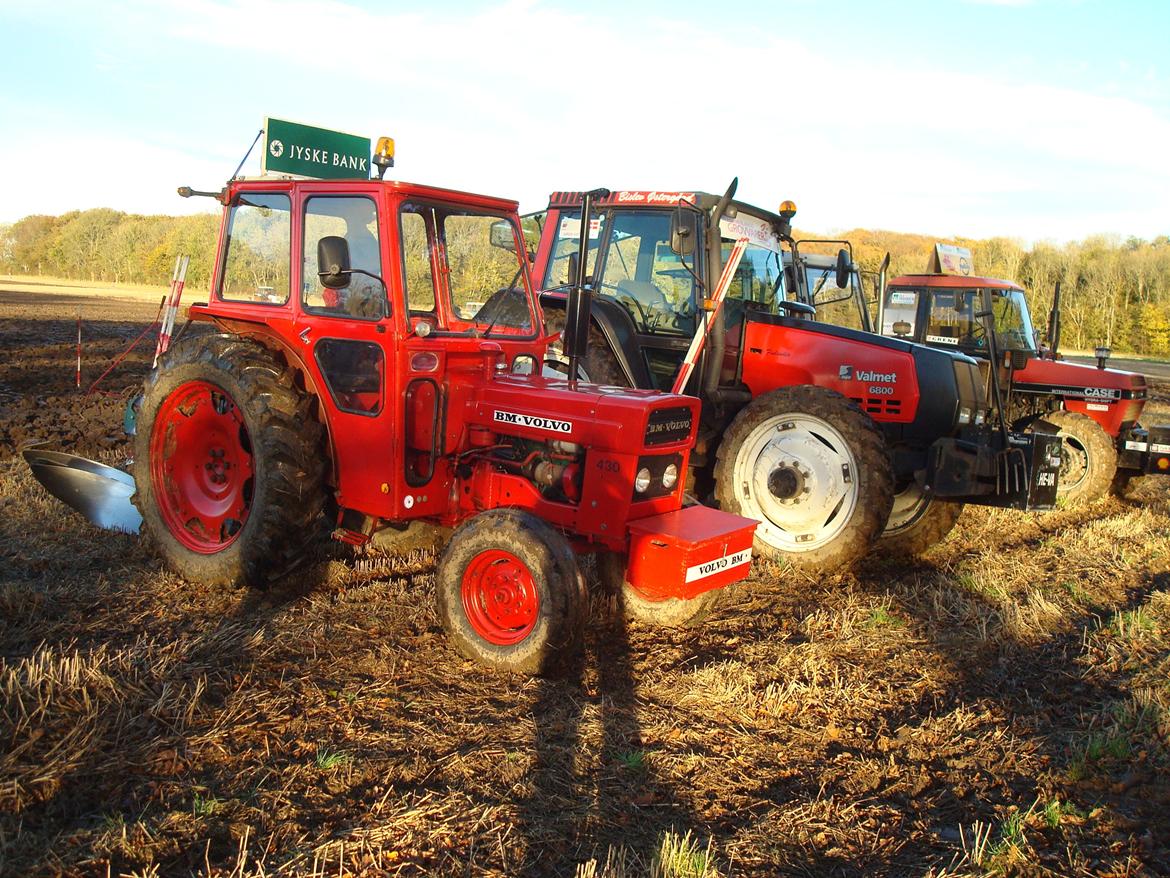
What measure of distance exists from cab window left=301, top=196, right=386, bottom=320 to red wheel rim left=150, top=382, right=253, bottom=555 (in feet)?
2.86

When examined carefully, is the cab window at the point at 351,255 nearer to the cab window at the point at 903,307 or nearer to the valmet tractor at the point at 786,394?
the valmet tractor at the point at 786,394

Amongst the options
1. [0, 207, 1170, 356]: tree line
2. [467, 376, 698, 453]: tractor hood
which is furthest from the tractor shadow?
[0, 207, 1170, 356]: tree line

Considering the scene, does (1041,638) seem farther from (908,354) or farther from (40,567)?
(40,567)

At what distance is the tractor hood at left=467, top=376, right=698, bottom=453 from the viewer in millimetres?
4285

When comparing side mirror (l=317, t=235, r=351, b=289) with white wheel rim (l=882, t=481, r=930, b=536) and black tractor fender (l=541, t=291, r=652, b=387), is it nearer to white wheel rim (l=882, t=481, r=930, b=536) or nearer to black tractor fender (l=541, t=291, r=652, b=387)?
black tractor fender (l=541, t=291, r=652, b=387)

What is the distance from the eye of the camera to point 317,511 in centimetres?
482

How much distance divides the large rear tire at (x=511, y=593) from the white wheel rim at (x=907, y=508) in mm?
3442

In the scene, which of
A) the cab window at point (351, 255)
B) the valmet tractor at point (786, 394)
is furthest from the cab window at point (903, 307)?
the cab window at point (351, 255)

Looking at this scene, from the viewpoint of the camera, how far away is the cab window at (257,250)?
5.00 metres

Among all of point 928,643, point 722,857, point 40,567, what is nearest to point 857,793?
point 722,857

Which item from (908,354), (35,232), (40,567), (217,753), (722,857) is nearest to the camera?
(722,857)

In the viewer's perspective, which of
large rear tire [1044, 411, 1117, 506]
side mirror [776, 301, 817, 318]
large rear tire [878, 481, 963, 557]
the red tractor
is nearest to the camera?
the red tractor

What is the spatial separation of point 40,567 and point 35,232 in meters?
70.8

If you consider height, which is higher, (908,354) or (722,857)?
(908,354)
